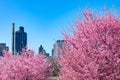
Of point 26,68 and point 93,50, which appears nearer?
point 93,50

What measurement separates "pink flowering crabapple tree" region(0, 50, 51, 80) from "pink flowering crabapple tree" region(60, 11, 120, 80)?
8.23m

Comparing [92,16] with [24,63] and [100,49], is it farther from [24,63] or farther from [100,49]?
[24,63]

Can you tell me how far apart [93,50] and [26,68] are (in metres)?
10.5

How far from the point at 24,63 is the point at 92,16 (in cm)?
1034

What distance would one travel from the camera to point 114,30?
1562 centimetres

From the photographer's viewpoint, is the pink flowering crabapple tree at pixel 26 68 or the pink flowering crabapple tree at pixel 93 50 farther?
the pink flowering crabapple tree at pixel 26 68

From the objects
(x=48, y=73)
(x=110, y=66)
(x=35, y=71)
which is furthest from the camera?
(x=48, y=73)

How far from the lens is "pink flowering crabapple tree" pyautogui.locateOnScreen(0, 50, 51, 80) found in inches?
969

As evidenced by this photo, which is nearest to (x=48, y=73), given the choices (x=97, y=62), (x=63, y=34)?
(x=63, y=34)

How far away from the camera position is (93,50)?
1517 centimetres

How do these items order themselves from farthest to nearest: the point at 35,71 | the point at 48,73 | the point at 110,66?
the point at 48,73 < the point at 35,71 < the point at 110,66

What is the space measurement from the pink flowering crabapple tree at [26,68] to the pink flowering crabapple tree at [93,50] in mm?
8231

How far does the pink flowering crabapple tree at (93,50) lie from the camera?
49.1 ft

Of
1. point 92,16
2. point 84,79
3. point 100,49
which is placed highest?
point 92,16
